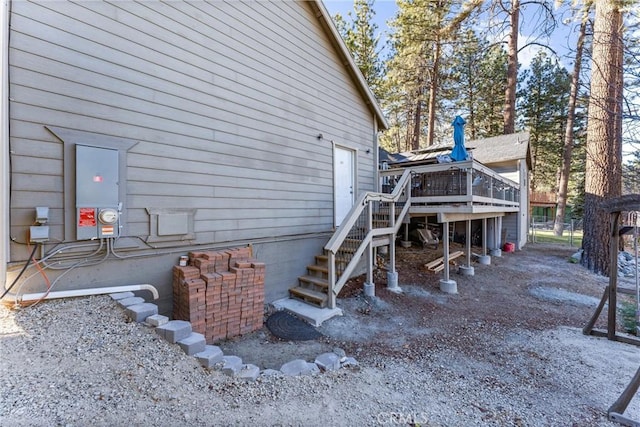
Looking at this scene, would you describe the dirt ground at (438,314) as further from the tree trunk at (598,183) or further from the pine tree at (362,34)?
the pine tree at (362,34)

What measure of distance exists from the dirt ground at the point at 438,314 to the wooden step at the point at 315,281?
0.47 m

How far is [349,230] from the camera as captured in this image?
189 inches

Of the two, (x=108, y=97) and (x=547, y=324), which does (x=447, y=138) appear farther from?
(x=108, y=97)

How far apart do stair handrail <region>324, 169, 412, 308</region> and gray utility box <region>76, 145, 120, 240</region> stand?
2.95 metres

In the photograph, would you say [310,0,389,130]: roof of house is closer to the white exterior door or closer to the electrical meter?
the white exterior door

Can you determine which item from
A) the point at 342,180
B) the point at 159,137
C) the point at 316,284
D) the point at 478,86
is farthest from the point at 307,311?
the point at 478,86

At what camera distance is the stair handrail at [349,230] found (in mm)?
4648

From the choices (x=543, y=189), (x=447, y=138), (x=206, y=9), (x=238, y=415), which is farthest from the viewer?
(x=543, y=189)

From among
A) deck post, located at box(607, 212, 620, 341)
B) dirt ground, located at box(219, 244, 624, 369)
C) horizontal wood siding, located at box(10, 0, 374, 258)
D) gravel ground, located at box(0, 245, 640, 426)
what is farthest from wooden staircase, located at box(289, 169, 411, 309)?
deck post, located at box(607, 212, 620, 341)

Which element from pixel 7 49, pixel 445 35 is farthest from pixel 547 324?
pixel 445 35

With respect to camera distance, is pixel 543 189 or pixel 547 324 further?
pixel 543 189

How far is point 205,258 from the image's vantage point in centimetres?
378

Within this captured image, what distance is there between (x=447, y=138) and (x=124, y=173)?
21928 mm

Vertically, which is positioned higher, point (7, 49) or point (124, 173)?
point (7, 49)
